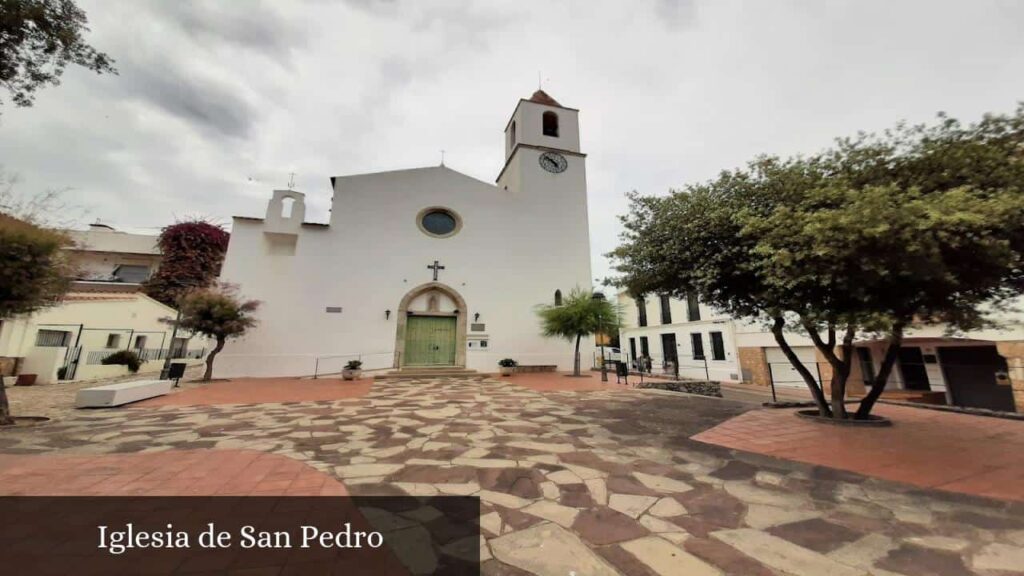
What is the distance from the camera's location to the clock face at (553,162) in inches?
629

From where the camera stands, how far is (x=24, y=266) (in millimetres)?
5117

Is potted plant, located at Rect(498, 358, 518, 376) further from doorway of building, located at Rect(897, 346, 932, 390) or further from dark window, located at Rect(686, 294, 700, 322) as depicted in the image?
doorway of building, located at Rect(897, 346, 932, 390)

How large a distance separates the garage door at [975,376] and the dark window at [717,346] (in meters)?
7.19

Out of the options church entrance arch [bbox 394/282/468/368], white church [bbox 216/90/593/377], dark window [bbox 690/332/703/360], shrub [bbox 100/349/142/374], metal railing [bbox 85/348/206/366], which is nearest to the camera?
white church [bbox 216/90/593/377]

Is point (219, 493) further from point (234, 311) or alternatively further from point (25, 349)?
point (25, 349)

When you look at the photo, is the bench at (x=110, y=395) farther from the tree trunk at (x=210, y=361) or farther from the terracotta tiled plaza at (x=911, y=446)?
the terracotta tiled plaza at (x=911, y=446)

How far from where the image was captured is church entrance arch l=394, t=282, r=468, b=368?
13.0 meters

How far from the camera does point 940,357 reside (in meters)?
11.4

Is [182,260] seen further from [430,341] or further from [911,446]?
[911,446]

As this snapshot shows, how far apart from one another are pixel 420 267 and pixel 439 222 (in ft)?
6.66

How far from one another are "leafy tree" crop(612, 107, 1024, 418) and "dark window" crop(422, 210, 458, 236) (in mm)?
9839

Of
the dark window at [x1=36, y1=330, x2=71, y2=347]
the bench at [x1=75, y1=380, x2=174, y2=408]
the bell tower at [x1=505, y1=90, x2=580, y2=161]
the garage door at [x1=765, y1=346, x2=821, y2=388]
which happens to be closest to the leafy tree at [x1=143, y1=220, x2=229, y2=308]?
the dark window at [x1=36, y1=330, x2=71, y2=347]

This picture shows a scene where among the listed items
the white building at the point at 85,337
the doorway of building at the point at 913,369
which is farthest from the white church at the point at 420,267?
the doorway of building at the point at 913,369

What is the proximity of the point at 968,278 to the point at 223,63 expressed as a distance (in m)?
11.6
